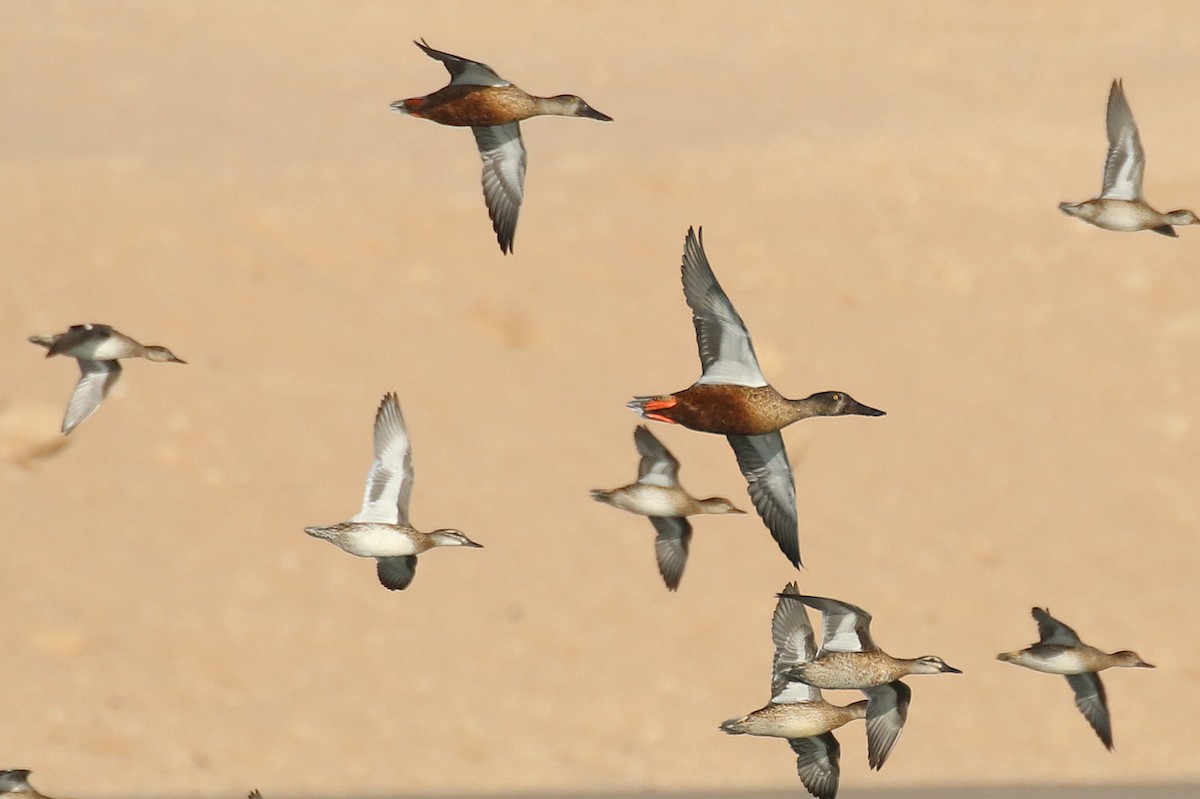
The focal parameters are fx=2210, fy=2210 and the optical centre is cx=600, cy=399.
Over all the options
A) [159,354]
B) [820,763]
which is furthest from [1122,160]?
[159,354]

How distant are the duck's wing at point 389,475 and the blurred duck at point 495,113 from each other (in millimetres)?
1641

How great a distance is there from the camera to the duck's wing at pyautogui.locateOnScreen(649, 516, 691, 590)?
18.7m

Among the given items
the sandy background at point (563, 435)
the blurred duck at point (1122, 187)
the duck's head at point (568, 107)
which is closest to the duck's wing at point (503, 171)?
the duck's head at point (568, 107)

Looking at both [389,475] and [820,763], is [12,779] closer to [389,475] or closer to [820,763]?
[389,475]

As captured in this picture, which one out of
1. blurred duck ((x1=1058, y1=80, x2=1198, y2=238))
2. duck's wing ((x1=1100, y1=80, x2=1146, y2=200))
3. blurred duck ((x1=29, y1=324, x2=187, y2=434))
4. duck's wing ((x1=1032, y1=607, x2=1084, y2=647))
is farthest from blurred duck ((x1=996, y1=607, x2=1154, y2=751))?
blurred duck ((x1=29, y1=324, x2=187, y2=434))

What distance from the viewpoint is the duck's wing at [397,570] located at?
16016 mm

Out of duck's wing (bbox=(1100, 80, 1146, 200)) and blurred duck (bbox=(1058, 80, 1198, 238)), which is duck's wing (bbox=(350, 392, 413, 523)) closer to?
blurred duck (bbox=(1058, 80, 1198, 238))

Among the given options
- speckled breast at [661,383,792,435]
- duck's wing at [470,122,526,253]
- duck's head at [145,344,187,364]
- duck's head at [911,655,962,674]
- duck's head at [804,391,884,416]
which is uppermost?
duck's wing at [470,122,526,253]

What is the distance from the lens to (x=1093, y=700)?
18.4 metres

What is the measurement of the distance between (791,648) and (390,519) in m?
3.06

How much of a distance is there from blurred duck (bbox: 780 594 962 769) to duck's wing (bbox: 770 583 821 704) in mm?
169

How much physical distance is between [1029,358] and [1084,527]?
4184mm

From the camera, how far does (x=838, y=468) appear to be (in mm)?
32344

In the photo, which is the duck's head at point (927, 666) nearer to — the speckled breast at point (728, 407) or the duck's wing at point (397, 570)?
the speckled breast at point (728, 407)
